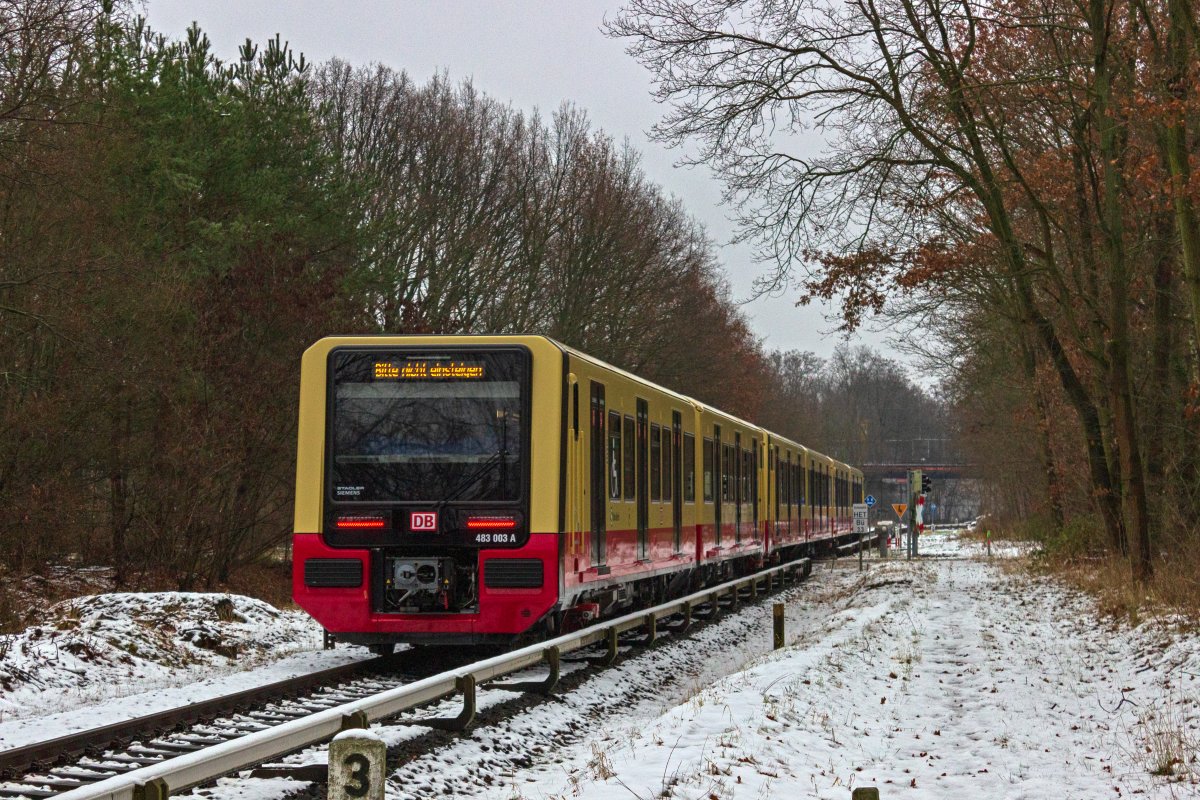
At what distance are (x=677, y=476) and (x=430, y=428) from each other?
6.98 m

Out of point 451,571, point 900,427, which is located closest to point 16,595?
point 451,571

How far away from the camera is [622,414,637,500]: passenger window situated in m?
15.8

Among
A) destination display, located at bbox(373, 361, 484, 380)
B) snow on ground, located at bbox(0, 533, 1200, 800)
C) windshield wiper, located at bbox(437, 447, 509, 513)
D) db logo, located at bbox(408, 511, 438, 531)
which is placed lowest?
snow on ground, located at bbox(0, 533, 1200, 800)

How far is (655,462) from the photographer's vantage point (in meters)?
17.6

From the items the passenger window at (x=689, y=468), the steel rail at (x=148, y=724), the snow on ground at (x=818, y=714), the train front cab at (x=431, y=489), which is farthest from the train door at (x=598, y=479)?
the passenger window at (x=689, y=468)

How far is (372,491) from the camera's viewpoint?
41.8 ft

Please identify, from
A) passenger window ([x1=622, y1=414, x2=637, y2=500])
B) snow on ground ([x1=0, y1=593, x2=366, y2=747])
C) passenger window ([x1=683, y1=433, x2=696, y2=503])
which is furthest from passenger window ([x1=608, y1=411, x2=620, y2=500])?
passenger window ([x1=683, y1=433, x2=696, y2=503])

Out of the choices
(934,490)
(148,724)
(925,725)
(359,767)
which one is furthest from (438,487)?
(934,490)

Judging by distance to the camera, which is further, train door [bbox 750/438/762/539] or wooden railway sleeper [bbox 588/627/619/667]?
train door [bbox 750/438/762/539]

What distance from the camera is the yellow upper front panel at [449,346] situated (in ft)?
41.1

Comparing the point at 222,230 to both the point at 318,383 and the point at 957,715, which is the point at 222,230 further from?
the point at 957,715

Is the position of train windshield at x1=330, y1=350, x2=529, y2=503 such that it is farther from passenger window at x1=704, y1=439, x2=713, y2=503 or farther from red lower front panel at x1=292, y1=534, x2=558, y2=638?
passenger window at x1=704, y1=439, x2=713, y2=503

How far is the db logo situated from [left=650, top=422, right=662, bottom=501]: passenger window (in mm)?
5202

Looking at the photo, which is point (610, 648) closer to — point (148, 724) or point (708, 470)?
point (148, 724)
